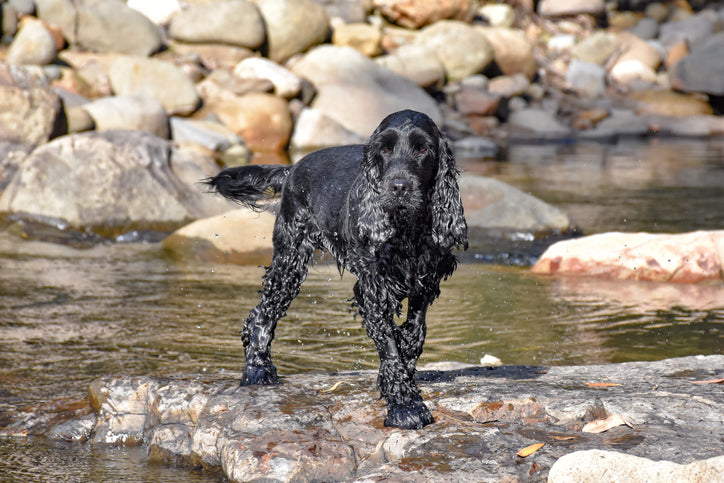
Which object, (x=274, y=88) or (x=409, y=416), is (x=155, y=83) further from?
(x=409, y=416)

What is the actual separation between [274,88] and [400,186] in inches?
687

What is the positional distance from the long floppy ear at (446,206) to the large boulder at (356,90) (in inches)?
664

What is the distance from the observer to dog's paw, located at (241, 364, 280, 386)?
16.2 ft

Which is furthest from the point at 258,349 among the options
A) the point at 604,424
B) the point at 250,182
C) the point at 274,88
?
the point at 274,88

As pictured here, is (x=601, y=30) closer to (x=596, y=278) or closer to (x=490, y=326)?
(x=596, y=278)

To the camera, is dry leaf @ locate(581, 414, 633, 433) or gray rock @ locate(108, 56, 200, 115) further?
gray rock @ locate(108, 56, 200, 115)

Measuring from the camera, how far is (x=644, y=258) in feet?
30.4

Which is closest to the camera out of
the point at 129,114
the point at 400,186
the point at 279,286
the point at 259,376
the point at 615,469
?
the point at 615,469

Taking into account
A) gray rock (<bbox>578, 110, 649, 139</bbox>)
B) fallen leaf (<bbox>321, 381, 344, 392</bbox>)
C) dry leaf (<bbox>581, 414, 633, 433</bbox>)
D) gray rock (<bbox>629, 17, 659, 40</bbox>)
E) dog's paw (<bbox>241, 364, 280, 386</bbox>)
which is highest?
dry leaf (<bbox>581, 414, 633, 433</bbox>)

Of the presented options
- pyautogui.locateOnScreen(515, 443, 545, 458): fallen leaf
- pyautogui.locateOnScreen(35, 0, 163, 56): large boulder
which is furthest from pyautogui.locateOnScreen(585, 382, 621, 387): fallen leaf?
pyautogui.locateOnScreen(35, 0, 163, 56): large boulder

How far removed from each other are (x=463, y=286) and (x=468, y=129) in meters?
15.0

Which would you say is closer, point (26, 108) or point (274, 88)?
point (26, 108)

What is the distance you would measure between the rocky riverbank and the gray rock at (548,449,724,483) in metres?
8.02

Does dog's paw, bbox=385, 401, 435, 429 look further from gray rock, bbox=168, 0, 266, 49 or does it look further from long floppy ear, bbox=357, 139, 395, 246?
gray rock, bbox=168, 0, 266, 49
